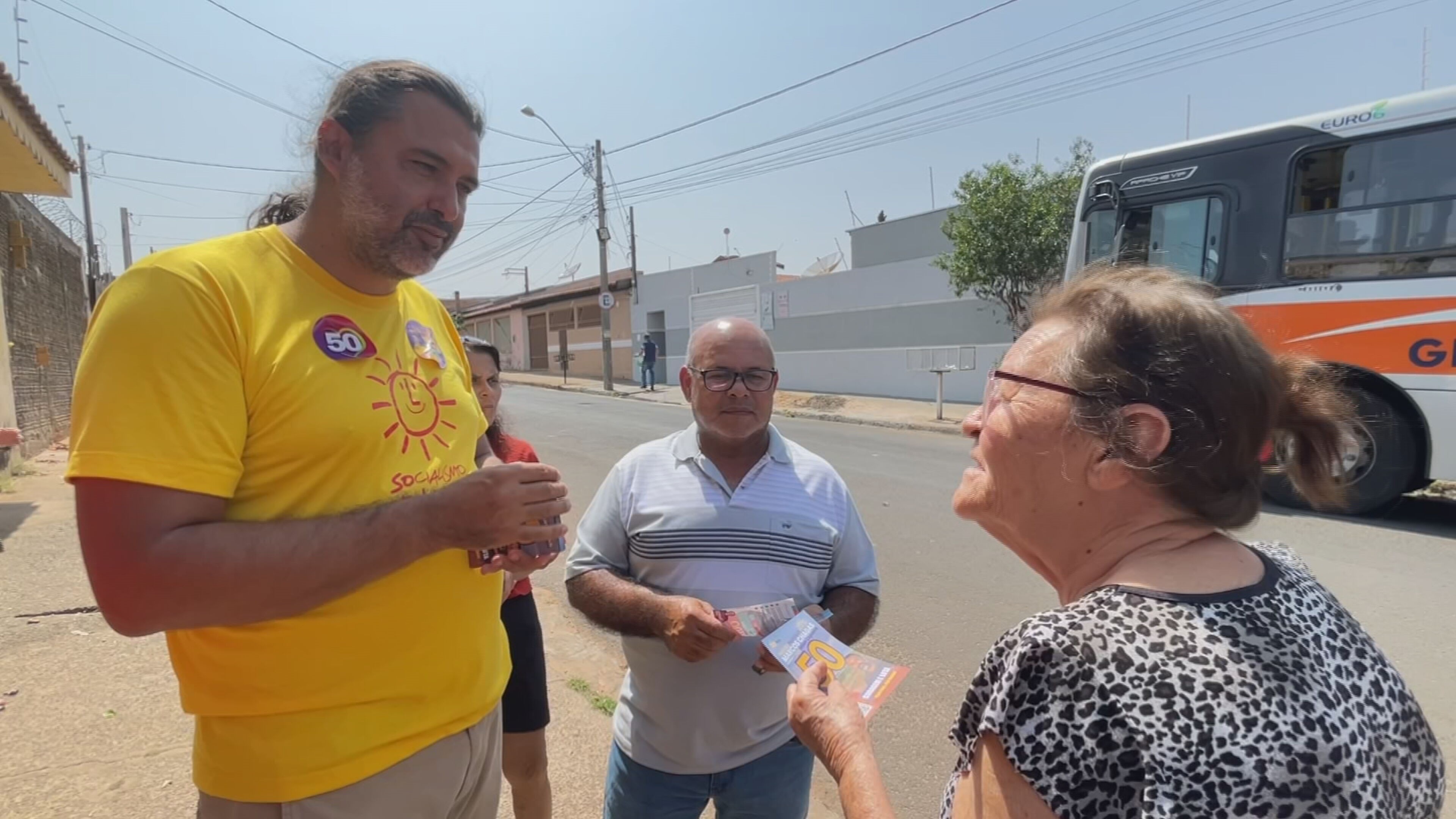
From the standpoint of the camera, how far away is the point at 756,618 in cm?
188

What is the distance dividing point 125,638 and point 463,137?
13.8ft

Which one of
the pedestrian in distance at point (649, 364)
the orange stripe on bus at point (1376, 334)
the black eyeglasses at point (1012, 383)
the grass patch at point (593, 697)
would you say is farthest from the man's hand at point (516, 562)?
the pedestrian in distance at point (649, 364)

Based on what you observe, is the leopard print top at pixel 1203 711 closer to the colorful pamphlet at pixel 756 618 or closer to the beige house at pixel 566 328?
the colorful pamphlet at pixel 756 618

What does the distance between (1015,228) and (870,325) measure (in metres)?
5.70

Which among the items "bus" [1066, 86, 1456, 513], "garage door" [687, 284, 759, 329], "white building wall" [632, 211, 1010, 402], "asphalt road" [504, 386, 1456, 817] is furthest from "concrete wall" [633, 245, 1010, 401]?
"bus" [1066, 86, 1456, 513]

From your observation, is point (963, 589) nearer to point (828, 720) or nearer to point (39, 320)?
point (828, 720)

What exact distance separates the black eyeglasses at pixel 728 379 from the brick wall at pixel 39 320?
972 cm

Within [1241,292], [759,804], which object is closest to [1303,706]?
[759,804]

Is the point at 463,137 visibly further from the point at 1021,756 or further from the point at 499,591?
the point at 1021,756

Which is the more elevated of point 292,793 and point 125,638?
point 292,793

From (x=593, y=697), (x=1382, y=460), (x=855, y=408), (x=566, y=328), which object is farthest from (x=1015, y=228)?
(x=566, y=328)

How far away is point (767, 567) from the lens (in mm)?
2121

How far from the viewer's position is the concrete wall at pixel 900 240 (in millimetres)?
20953

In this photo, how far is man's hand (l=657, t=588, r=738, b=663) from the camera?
6.15 feet
